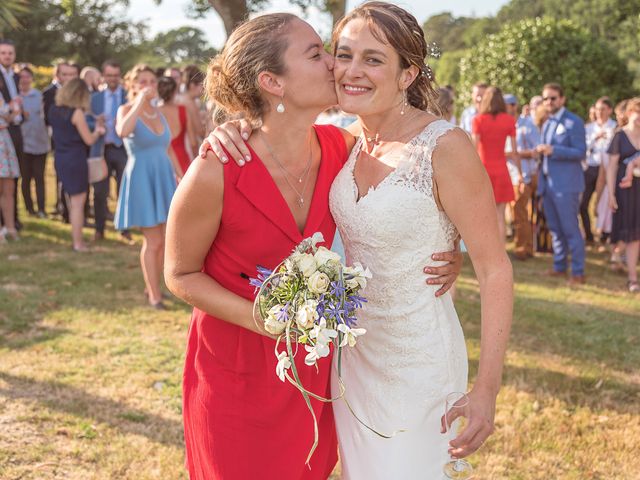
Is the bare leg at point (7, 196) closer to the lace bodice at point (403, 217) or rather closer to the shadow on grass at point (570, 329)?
the shadow on grass at point (570, 329)

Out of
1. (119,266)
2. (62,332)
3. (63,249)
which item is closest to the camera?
(62,332)

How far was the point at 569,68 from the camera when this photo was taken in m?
16.1

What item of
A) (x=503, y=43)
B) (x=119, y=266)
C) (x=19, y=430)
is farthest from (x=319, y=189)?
(x=503, y=43)

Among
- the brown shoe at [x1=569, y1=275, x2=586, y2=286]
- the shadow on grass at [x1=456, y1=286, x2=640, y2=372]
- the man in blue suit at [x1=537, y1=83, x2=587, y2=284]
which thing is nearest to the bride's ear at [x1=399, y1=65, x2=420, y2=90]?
the shadow on grass at [x1=456, y1=286, x2=640, y2=372]

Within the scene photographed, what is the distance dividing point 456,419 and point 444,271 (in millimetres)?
516

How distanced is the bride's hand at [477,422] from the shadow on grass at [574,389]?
2.95 metres

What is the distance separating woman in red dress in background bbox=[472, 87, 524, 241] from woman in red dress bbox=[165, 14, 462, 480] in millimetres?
6387

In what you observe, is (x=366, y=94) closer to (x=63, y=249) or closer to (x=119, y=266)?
(x=119, y=266)

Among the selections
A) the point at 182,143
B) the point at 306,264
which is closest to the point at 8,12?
the point at 182,143

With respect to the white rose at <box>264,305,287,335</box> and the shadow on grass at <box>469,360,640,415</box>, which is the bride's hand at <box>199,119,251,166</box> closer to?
the white rose at <box>264,305,287,335</box>

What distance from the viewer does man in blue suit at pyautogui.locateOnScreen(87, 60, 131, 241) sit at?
33.2 feet

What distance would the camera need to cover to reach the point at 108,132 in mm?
10586

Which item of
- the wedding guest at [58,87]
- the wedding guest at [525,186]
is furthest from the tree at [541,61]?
the wedding guest at [58,87]

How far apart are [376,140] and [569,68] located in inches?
586
